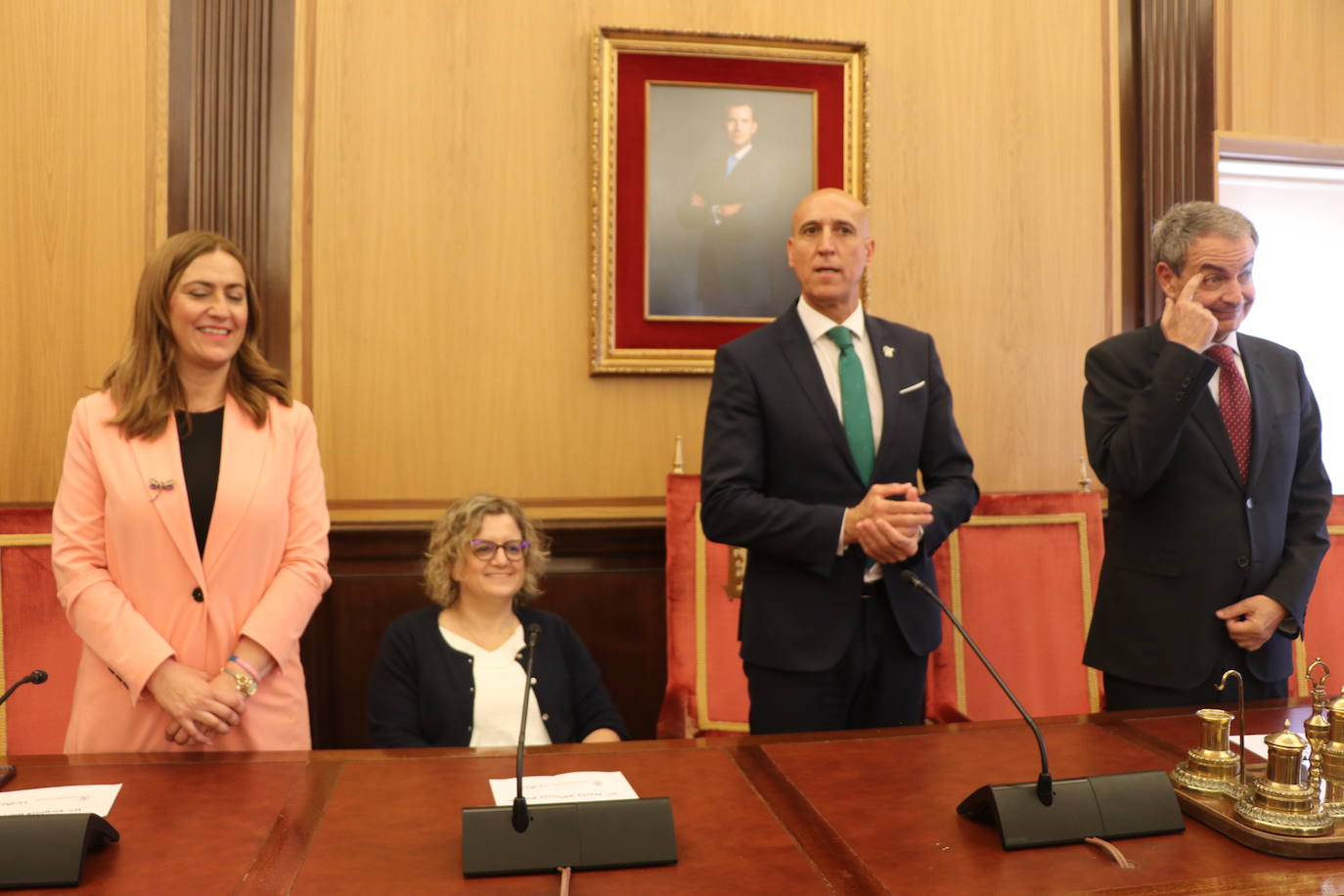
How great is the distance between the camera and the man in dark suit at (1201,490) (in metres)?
2.27

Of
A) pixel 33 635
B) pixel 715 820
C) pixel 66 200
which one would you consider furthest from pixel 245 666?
pixel 66 200

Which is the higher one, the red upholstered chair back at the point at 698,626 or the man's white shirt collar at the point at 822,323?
the man's white shirt collar at the point at 822,323

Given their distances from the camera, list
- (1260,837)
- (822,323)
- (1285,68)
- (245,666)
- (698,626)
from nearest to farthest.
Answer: (1260,837) → (245,666) → (822,323) → (698,626) → (1285,68)

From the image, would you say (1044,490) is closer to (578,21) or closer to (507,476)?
(507,476)

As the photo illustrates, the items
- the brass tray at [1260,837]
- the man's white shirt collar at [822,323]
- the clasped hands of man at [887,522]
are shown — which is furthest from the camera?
the man's white shirt collar at [822,323]

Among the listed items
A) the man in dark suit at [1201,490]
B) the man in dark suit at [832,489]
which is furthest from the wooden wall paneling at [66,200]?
the man in dark suit at [1201,490]

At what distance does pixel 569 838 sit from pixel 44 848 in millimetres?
600

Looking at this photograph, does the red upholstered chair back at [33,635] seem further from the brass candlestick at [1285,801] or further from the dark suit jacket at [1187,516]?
the brass candlestick at [1285,801]

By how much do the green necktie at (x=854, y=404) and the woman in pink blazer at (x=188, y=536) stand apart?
1159 mm

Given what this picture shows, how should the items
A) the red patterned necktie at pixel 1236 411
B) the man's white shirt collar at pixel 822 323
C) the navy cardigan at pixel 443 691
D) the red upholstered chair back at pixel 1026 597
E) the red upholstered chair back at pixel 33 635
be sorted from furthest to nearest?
the red upholstered chair back at pixel 1026 597 → the red upholstered chair back at pixel 33 635 → the navy cardigan at pixel 443 691 → the man's white shirt collar at pixel 822 323 → the red patterned necktie at pixel 1236 411

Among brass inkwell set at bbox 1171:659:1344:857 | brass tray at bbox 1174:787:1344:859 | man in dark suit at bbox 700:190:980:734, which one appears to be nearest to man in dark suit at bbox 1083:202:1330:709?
A: man in dark suit at bbox 700:190:980:734

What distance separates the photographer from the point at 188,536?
2250mm

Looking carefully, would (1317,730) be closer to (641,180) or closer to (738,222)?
(738,222)

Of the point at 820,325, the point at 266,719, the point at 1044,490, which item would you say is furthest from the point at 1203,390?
the point at 266,719
